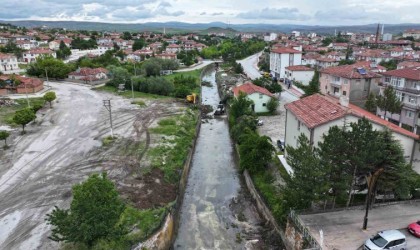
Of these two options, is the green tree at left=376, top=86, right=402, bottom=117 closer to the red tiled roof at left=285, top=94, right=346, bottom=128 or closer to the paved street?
the red tiled roof at left=285, top=94, right=346, bottom=128

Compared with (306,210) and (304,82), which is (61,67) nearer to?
(304,82)

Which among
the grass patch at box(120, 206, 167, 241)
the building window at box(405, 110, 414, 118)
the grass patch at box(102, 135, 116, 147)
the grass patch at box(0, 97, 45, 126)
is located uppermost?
the building window at box(405, 110, 414, 118)

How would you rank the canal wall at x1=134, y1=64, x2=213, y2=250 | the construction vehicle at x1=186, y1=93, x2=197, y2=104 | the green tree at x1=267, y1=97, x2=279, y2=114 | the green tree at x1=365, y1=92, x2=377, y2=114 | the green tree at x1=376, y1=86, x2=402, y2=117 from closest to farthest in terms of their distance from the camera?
the canal wall at x1=134, y1=64, x2=213, y2=250 → the green tree at x1=376, y1=86, x2=402, y2=117 → the green tree at x1=365, y1=92, x2=377, y2=114 → the green tree at x1=267, y1=97, x2=279, y2=114 → the construction vehicle at x1=186, y1=93, x2=197, y2=104

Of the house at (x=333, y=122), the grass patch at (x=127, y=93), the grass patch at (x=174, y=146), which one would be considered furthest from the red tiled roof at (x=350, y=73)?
the grass patch at (x=127, y=93)

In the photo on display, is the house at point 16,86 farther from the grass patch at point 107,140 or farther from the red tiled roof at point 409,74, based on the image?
the red tiled roof at point 409,74

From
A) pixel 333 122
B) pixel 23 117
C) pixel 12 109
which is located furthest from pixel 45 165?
pixel 12 109

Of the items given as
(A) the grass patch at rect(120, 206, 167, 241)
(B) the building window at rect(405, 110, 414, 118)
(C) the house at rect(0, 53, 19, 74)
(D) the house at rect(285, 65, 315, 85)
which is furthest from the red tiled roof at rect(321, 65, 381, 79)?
(C) the house at rect(0, 53, 19, 74)

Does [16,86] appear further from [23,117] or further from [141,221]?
[141,221]
